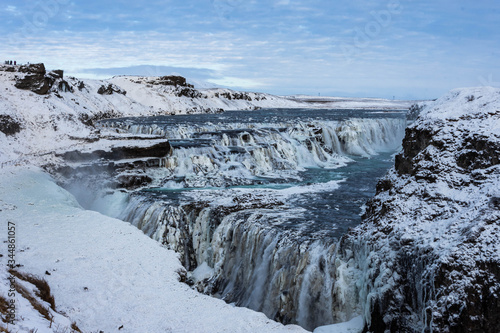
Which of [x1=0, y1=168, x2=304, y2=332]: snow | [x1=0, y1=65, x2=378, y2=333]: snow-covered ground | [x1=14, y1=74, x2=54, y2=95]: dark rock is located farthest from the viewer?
[x1=14, y1=74, x2=54, y2=95]: dark rock

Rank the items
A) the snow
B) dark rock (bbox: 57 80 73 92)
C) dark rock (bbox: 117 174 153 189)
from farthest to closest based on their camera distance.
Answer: dark rock (bbox: 57 80 73 92) → dark rock (bbox: 117 174 153 189) → the snow

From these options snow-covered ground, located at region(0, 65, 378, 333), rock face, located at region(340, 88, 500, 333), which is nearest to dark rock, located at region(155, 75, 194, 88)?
snow-covered ground, located at region(0, 65, 378, 333)

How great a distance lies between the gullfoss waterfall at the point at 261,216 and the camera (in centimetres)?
1099

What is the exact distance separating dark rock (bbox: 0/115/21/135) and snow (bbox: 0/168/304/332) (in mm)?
14382

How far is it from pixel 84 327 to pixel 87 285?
1529 mm

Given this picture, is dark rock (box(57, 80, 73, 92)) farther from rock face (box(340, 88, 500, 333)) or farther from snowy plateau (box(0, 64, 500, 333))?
rock face (box(340, 88, 500, 333))

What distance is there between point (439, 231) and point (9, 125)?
91.5 ft

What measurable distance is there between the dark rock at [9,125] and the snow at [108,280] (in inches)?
566

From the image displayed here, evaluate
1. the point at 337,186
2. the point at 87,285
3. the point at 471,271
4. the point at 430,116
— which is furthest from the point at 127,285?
the point at 337,186

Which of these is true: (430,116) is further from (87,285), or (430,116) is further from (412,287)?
(87,285)

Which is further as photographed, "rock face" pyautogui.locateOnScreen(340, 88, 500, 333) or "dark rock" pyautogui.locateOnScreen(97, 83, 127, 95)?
"dark rock" pyautogui.locateOnScreen(97, 83, 127, 95)

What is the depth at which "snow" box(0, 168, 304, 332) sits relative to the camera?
8.86m

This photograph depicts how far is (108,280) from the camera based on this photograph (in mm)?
10336

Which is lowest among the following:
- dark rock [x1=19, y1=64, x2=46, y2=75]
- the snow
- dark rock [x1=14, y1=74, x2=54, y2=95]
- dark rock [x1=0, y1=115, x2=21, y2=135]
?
the snow
